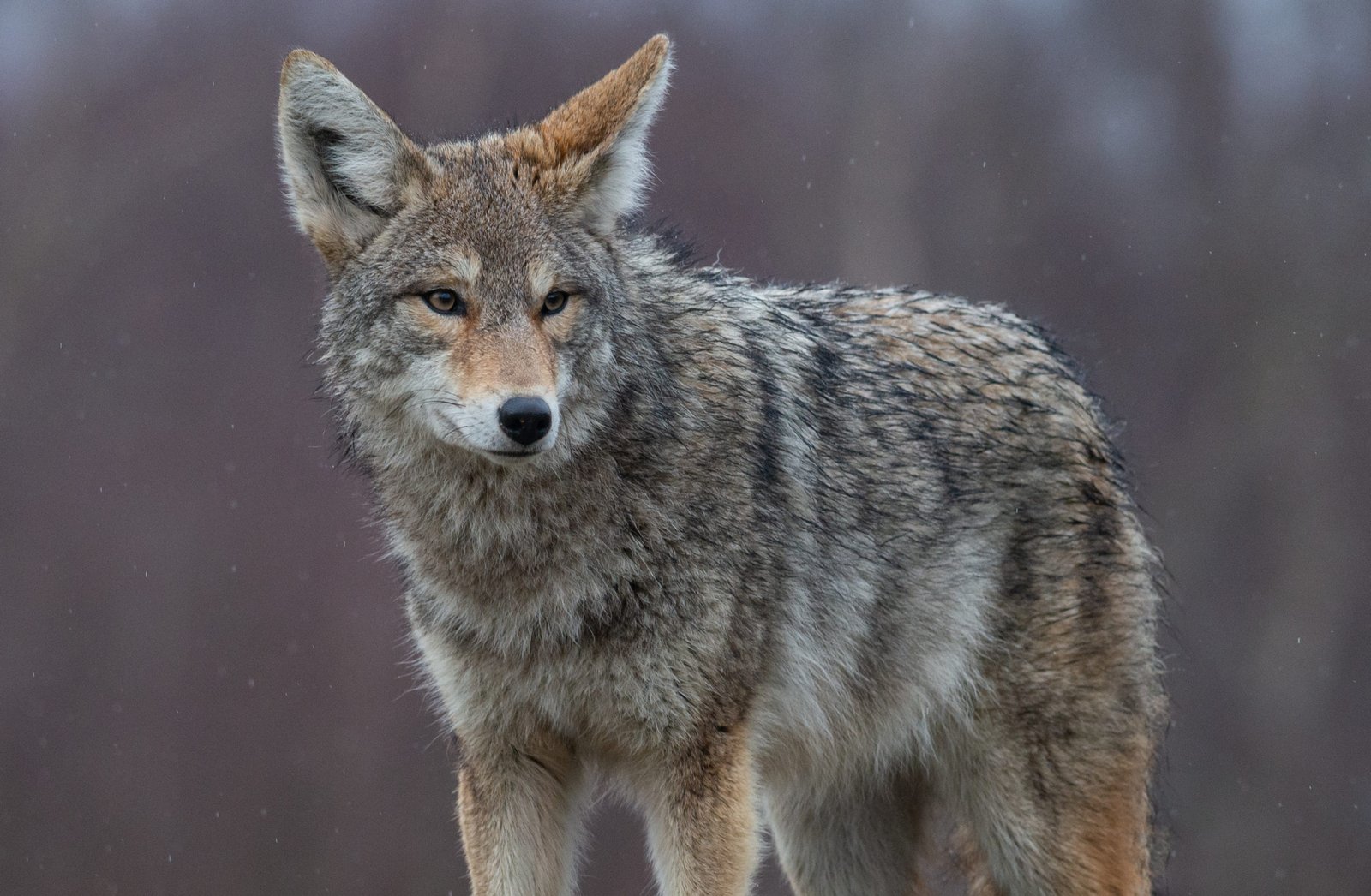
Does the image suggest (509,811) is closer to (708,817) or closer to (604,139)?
(708,817)

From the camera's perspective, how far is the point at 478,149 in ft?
11.7

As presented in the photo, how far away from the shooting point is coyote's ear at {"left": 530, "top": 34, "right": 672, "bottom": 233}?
3.50m

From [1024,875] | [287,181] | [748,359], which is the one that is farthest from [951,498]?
[287,181]

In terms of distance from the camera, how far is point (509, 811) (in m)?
3.68

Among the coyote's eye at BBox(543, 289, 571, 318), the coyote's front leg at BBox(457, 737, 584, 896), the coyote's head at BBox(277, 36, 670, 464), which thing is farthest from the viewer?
the coyote's front leg at BBox(457, 737, 584, 896)

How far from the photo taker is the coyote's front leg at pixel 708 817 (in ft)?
11.5

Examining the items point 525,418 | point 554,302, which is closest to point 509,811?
point 525,418

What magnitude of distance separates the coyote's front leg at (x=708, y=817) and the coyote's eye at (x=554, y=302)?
1084 mm

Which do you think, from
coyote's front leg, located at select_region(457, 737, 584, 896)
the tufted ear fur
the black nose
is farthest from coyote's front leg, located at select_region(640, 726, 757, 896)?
the tufted ear fur

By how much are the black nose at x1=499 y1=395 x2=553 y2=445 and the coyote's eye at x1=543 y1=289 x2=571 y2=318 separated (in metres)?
0.33

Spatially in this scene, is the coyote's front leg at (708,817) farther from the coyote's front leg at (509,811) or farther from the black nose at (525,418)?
the black nose at (525,418)

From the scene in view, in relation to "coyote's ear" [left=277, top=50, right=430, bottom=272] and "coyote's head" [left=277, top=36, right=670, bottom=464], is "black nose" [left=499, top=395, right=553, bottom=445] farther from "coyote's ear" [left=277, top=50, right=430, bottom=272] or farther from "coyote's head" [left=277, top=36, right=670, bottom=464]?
"coyote's ear" [left=277, top=50, right=430, bottom=272]

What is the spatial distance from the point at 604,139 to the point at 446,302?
0.58 m

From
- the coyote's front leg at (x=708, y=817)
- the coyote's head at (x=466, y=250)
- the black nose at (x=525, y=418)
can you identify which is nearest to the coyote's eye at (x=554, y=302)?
the coyote's head at (x=466, y=250)
